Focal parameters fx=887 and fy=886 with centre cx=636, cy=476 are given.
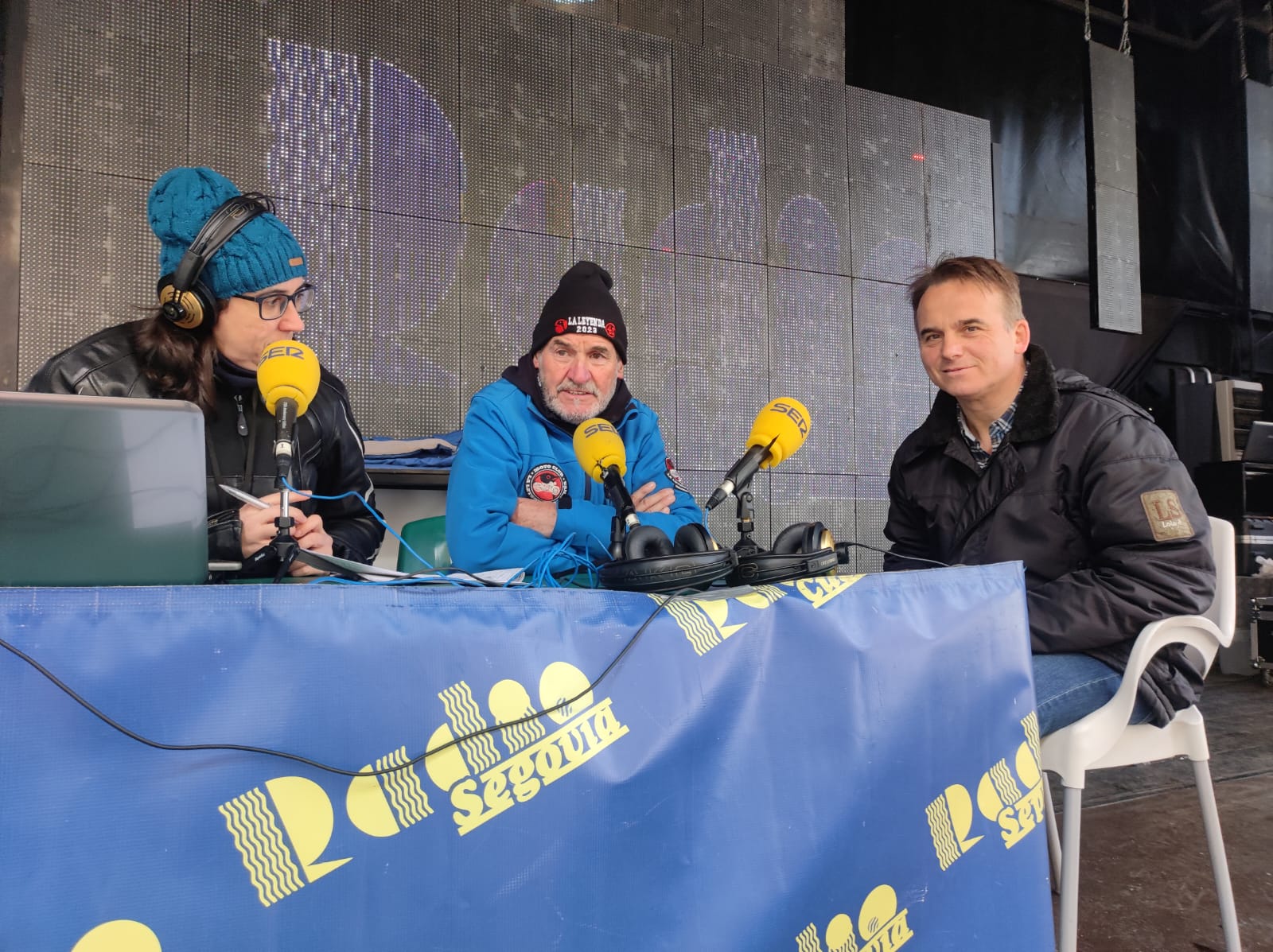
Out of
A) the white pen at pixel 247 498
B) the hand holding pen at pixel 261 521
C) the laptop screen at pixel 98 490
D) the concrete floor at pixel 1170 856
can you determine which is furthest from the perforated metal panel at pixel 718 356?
the laptop screen at pixel 98 490

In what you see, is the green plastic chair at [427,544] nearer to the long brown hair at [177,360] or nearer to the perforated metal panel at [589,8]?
the long brown hair at [177,360]

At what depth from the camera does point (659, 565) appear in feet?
3.60

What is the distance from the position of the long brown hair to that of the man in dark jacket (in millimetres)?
1512

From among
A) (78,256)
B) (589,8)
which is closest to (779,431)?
(78,256)

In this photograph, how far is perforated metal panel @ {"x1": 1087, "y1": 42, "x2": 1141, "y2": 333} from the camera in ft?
17.2

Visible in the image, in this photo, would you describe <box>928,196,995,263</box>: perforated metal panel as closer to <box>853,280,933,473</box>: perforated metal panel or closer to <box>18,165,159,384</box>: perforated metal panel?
<box>853,280,933,473</box>: perforated metal panel

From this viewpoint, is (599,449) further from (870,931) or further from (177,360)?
(177,360)

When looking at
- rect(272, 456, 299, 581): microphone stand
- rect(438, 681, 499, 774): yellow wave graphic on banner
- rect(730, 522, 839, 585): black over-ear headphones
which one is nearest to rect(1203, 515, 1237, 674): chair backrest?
rect(730, 522, 839, 585): black over-ear headphones

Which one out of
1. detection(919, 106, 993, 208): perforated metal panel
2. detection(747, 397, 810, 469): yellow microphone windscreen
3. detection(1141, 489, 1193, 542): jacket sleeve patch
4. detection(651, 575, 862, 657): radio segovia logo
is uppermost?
detection(919, 106, 993, 208): perforated metal panel

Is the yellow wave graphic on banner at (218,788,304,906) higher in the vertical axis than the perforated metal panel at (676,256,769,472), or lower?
lower

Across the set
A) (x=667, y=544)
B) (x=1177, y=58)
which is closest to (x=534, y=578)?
(x=667, y=544)

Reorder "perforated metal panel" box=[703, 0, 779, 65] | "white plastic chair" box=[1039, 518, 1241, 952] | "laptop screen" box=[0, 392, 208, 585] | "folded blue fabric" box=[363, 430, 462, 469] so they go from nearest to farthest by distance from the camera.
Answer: "laptop screen" box=[0, 392, 208, 585] → "white plastic chair" box=[1039, 518, 1241, 952] → "folded blue fabric" box=[363, 430, 462, 469] → "perforated metal panel" box=[703, 0, 779, 65]

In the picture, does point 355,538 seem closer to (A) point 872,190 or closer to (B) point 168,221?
(B) point 168,221

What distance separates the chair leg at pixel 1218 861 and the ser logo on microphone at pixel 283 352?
1729 mm
